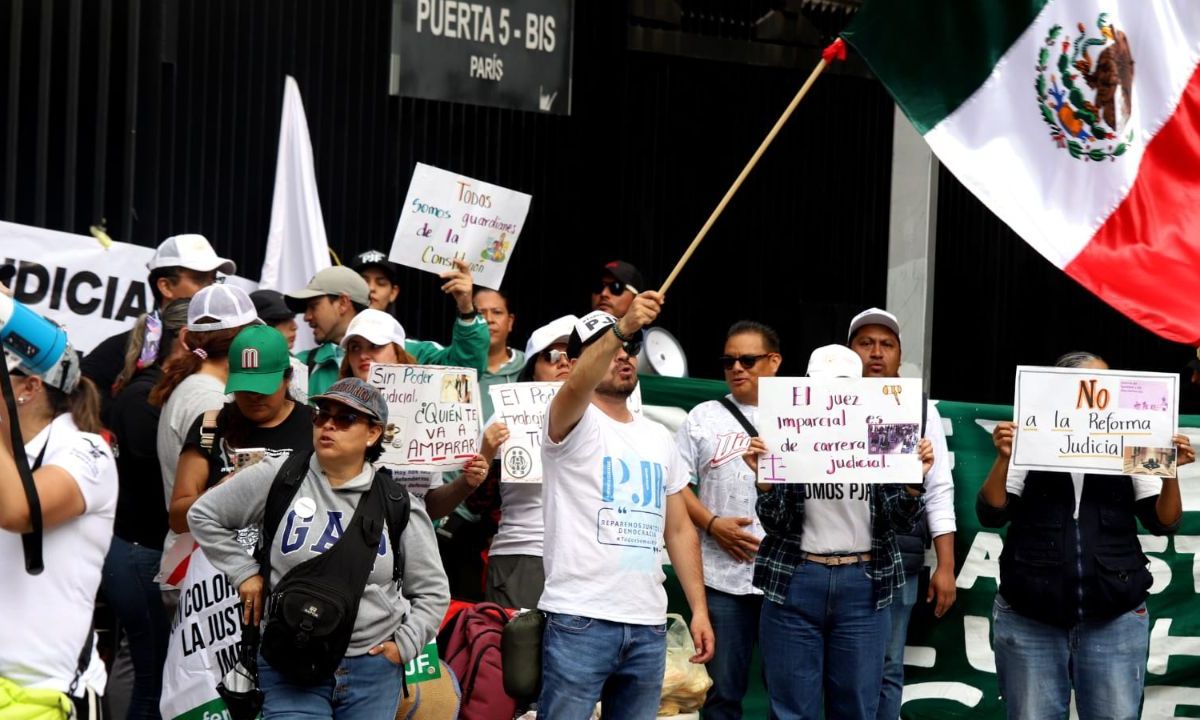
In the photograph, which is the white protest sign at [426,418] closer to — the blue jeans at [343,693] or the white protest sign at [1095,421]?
the blue jeans at [343,693]

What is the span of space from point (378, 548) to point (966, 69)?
121 inches

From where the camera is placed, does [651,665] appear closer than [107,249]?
Yes

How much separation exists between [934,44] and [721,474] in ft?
6.41

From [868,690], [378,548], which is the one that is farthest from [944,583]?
[378,548]

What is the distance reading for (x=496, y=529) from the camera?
6.89m

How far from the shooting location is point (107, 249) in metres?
8.14

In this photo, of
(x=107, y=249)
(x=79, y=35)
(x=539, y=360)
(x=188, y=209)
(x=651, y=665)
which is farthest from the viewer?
(x=188, y=209)

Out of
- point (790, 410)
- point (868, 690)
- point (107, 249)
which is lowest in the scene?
point (868, 690)

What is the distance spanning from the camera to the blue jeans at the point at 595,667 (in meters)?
5.41

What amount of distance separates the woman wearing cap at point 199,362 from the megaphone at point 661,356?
408 centimetres

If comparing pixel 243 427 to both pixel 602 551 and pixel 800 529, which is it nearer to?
pixel 602 551

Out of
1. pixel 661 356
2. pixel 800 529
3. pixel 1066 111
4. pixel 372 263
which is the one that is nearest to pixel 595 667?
pixel 800 529

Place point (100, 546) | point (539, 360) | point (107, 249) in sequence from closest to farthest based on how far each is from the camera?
point (100, 546) < point (539, 360) < point (107, 249)

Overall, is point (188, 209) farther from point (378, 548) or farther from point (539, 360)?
point (378, 548)
